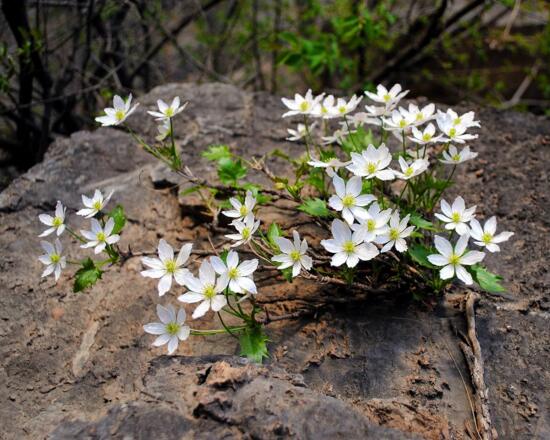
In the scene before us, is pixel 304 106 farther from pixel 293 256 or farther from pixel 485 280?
pixel 485 280

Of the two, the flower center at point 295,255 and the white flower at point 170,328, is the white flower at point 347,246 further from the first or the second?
the white flower at point 170,328

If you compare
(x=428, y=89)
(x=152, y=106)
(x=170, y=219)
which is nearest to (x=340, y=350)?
(x=170, y=219)

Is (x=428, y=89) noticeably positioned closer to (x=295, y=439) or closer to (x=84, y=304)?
(x=84, y=304)

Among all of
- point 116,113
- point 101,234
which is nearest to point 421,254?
point 101,234

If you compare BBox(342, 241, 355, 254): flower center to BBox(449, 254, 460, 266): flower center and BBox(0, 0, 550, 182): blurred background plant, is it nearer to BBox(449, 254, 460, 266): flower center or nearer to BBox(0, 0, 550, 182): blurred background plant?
BBox(449, 254, 460, 266): flower center

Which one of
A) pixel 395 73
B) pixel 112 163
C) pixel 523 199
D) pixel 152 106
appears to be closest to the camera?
pixel 523 199

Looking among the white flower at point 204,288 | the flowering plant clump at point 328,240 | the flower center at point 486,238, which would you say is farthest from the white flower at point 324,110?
the white flower at point 204,288
